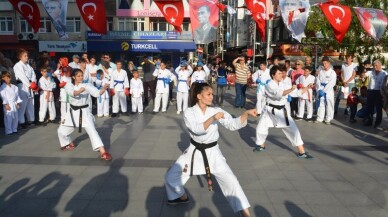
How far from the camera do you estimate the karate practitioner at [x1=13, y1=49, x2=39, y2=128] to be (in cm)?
884

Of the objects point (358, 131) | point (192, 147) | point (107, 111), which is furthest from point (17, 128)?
point (358, 131)

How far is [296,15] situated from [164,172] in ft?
23.4

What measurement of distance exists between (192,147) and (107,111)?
25.6 ft

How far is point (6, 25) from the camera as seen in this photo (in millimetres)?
36281

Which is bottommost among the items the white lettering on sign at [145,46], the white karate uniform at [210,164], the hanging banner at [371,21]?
the white karate uniform at [210,164]

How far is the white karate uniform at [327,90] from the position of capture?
1014 centimetres

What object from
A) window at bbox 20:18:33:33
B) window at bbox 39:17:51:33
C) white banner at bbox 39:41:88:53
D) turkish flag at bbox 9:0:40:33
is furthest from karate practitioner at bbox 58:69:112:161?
window at bbox 20:18:33:33

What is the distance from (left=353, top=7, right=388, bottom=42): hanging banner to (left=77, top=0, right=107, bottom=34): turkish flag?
266 inches

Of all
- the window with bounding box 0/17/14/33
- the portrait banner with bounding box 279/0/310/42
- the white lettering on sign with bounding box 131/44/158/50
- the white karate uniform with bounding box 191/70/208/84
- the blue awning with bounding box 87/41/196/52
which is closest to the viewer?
the portrait banner with bounding box 279/0/310/42

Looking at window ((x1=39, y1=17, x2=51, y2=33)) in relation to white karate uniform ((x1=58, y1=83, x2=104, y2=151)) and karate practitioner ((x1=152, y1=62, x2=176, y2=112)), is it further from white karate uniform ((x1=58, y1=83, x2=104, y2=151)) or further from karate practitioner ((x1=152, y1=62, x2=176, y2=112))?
white karate uniform ((x1=58, y1=83, x2=104, y2=151))

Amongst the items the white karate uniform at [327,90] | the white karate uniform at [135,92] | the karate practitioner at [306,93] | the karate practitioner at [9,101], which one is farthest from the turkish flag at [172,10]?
the white karate uniform at [327,90]

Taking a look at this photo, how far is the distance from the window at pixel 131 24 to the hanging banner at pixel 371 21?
2930 centimetres

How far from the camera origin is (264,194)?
4.78 meters

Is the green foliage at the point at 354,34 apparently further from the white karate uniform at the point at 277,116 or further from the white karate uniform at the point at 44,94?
the white karate uniform at the point at 44,94
